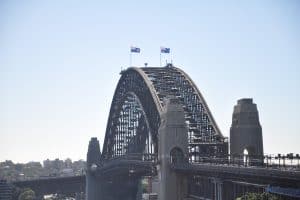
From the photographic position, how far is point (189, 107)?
118750mm

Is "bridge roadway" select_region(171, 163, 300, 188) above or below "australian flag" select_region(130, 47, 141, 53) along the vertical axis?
below

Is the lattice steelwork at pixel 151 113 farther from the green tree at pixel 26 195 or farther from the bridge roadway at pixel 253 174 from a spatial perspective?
the green tree at pixel 26 195

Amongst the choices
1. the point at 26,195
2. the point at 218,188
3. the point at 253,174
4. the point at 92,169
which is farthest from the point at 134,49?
the point at 253,174

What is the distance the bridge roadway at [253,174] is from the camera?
55847 mm

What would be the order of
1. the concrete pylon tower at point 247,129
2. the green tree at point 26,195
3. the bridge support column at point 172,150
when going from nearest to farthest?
the bridge support column at point 172,150, the concrete pylon tower at point 247,129, the green tree at point 26,195

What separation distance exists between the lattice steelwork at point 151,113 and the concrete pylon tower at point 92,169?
6.31 meters

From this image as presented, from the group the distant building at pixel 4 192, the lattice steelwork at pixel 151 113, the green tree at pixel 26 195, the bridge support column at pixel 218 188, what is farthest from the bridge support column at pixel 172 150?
the green tree at pixel 26 195

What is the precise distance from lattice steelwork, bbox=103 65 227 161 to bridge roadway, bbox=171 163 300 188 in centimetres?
1938

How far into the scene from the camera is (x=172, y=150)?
98000mm

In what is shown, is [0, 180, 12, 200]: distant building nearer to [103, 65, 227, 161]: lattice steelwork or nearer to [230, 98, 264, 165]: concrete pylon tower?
[103, 65, 227, 161]: lattice steelwork

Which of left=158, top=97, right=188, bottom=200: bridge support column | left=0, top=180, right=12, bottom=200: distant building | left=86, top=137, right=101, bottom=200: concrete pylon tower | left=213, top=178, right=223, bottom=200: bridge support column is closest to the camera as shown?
left=213, top=178, right=223, bottom=200: bridge support column

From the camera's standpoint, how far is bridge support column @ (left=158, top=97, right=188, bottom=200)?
94812 mm

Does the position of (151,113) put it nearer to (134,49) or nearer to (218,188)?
(134,49)

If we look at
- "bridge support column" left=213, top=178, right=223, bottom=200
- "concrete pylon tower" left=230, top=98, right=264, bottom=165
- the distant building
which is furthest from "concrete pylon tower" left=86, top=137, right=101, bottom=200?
"bridge support column" left=213, top=178, right=223, bottom=200
